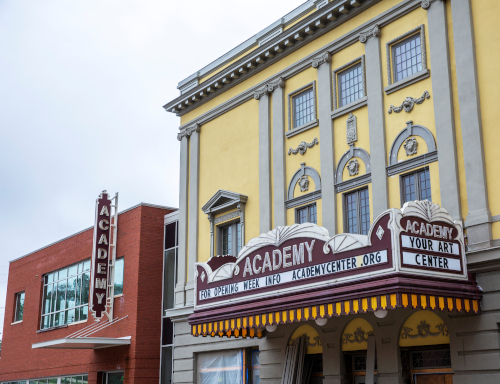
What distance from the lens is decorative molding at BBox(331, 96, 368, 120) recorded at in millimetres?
17891

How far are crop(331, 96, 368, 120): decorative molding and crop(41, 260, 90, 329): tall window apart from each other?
1750 centimetres

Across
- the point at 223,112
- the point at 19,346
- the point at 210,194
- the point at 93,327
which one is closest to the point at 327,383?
the point at 210,194

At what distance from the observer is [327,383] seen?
1727 centimetres

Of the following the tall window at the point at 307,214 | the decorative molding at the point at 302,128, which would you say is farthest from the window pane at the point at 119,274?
the decorative molding at the point at 302,128

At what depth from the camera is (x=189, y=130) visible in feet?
81.7

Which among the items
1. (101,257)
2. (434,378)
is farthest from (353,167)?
(101,257)

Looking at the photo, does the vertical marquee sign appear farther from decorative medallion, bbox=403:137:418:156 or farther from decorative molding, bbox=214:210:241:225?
decorative medallion, bbox=403:137:418:156

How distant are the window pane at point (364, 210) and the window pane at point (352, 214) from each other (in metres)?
0.21

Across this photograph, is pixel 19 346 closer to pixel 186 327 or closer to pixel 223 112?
pixel 186 327

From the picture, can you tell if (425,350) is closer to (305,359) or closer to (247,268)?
(305,359)

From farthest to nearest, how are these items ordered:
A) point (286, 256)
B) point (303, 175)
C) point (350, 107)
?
1. point (303, 175)
2. point (350, 107)
3. point (286, 256)

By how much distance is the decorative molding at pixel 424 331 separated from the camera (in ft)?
48.8

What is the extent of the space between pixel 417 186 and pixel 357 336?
419 centimetres

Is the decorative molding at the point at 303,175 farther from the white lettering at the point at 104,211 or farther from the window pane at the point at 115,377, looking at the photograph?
the window pane at the point at 115,377
